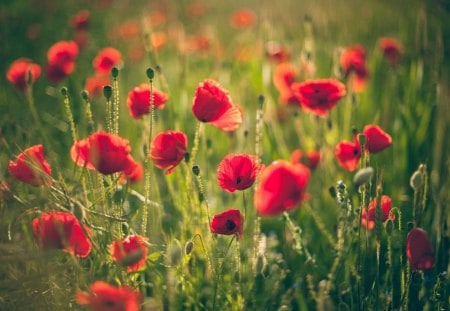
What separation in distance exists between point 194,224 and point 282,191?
25.1 inches

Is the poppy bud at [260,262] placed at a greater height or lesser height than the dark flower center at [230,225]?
lesser

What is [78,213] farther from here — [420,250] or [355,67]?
[355,67]

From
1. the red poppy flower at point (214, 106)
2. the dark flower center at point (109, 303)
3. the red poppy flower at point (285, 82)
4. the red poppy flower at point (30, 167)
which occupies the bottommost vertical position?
the dark flower center at point (109, 303)

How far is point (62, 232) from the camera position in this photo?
108cm

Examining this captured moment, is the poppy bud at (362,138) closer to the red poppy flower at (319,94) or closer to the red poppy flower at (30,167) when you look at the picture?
the red poppy flower at (319,94)

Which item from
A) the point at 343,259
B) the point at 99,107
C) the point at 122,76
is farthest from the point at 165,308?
the point at 122,76

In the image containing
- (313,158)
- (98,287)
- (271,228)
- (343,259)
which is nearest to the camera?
(98,287)

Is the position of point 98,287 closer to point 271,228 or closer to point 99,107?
point 271,228

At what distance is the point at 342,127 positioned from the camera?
2.62 metres

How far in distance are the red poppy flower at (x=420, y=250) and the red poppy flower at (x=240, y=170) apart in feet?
1.43

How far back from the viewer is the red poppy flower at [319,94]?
1702mm

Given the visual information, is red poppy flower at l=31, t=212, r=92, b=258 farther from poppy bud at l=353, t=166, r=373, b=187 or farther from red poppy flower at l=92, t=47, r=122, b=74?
red poppy flower at l=92, t=47, r=122, b=74

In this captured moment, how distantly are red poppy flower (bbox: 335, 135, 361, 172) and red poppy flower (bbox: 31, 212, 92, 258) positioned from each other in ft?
2.82

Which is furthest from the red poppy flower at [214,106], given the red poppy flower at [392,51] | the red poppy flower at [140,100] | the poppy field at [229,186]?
the red poppy flower at [392,51]
